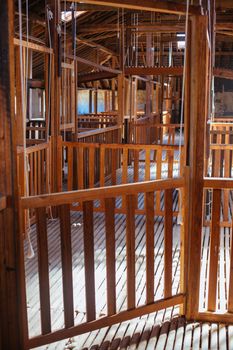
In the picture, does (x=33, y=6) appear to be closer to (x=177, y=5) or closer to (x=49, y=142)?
(x=49, y=142)

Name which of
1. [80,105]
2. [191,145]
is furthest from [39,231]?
[80,105]

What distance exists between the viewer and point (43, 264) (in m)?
2.60

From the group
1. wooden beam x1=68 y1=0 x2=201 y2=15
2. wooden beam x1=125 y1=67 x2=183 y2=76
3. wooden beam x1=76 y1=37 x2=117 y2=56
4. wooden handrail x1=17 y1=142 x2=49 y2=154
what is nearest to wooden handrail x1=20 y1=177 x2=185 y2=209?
wooden beam x1=68 y1=0 x2=201 y2=15

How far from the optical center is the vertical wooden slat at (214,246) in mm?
2992

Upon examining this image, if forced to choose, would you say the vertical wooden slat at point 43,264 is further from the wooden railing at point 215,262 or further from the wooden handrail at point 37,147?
→ the wooden handrail at point 37,147

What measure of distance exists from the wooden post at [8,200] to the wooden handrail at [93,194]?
0.51 feet

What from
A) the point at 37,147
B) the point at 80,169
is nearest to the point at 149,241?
the point at 37,147

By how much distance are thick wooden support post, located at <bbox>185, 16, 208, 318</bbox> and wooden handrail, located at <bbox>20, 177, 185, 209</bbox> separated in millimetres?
119

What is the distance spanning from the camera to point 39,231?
2.55 metres

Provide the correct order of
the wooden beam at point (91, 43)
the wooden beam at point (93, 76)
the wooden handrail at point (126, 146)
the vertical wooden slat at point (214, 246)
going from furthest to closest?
the wooden beam at point (91, 43) → the wooden beam at point (93, 76) → the wooden handrail at point (126, 146) → the vertical wooden slat at point (214, 246)

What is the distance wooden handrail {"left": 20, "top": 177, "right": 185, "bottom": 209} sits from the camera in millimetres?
2471

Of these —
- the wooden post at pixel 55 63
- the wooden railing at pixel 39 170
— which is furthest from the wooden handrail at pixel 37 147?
the wooden post at pixel 55 63

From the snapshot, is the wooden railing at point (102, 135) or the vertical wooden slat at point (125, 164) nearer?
the vertical wooden slat at point (125, 164)

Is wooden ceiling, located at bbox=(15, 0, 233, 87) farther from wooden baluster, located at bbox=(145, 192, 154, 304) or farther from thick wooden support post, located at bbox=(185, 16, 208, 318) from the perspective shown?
wooden baluster, located at bbox=(145, 192, 154, 304)
